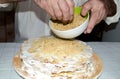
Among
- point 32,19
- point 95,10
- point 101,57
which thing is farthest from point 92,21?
point 32,19

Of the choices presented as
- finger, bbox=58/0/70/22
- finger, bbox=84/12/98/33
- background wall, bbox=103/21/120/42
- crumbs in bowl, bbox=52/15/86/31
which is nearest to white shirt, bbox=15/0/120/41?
background wall, bbox=103/21/120/42

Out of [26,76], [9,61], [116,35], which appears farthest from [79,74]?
[116,35]

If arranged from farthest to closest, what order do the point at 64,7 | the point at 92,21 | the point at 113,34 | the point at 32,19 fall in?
the point at 113,34
the point at 32,19
the point at 92,21
the point at 64,7

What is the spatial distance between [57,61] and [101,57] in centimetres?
31

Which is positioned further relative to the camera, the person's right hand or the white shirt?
the white shirt

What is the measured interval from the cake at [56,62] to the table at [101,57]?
1.6 inches

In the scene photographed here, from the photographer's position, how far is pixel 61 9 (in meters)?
0.76

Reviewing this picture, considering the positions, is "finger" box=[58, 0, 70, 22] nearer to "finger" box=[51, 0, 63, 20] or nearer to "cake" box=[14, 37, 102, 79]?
"finger" box=[51, 0, 63, 20]

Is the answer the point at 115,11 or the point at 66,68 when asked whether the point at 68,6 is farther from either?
the point at 115,11

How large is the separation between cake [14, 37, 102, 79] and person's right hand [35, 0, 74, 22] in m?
0.12

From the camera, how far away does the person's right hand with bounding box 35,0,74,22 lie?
757 mm

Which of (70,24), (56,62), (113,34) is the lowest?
(113,34)

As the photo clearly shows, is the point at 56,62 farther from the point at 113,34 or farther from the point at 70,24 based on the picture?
the point at 113,34

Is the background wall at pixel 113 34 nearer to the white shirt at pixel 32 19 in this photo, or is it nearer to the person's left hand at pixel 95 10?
the white shirt at pixel 32 19
